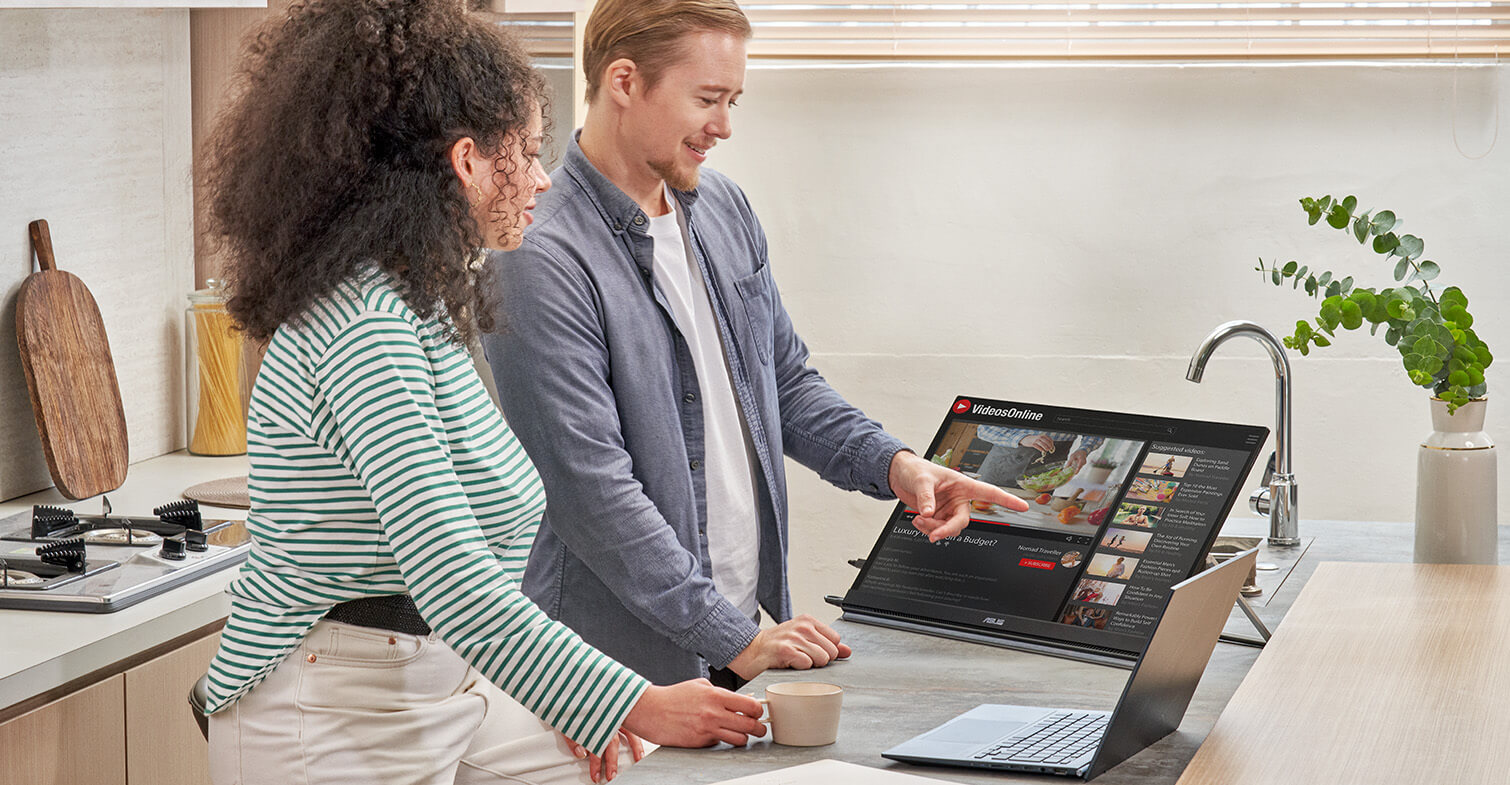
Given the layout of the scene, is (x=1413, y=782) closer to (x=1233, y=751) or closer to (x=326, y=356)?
(x=1233, y=751)

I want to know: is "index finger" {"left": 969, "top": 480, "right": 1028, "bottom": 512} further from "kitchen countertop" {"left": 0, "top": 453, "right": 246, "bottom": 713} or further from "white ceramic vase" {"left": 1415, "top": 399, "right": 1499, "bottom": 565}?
"kitchen countertop" {"left": 0, "top": 453, "right": 246, "bottom": 713}

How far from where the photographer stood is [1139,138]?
3.25 metres

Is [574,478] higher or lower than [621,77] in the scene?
lower

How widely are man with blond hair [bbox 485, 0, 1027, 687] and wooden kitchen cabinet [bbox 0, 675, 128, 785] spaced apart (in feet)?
1.91

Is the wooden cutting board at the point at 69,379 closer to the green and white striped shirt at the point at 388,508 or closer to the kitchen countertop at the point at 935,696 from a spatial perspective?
the green and white striped shirt at the point at 388,508

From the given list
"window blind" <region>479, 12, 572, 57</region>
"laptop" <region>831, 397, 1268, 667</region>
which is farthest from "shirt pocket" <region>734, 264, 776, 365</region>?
"window blind" <region>479, 12, 572, 57</region>

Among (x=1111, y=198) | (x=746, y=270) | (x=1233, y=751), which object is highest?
(x=1111, y=198)

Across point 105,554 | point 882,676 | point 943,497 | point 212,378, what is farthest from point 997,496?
point 212,378

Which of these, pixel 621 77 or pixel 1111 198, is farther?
pixel 1111 198

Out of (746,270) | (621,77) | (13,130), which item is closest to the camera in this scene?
(621,77)

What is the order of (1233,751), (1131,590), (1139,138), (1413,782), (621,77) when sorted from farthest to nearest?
(1139,138) < (621,77) < (1131,590) < (1233,751) < (1413,782)

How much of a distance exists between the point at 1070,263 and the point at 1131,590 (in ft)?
5.74

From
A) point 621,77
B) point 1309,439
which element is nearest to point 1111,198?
point 1309,439

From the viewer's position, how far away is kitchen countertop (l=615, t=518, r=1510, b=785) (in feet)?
4.22
